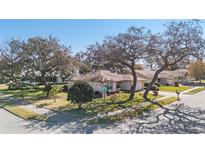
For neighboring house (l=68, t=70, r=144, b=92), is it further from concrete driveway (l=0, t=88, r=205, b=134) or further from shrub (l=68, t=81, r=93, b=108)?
concrete driveway (l=0, t=88, r=205, b=134)

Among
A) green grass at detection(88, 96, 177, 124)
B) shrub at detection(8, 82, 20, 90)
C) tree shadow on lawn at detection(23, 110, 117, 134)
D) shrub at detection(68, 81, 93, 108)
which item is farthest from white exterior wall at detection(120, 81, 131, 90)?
shrub at detection(8, 82, 20, 90)

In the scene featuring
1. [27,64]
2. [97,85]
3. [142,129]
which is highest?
[27,64]

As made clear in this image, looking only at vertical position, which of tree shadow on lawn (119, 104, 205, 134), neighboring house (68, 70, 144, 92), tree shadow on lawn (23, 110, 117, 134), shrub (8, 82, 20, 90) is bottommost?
tree shadow on lawn (119, 104, 205, 134)

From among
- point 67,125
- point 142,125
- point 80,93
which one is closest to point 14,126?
point 67,125

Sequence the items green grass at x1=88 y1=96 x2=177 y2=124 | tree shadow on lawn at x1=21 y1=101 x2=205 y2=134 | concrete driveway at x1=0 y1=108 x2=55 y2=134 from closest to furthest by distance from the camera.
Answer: concrete driveway at x1=0 y1=108 x2=55 y2=134
tree shadow on lawn at x1=21 y1=101 x2=205 y2=134
green grass at x1=88 y1=96 x2=177 y2=124

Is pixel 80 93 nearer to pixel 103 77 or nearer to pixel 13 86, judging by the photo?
pixel 103 77

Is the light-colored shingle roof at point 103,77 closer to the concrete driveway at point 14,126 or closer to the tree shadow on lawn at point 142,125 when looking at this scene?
the tree shadow on lawn at point 142,125

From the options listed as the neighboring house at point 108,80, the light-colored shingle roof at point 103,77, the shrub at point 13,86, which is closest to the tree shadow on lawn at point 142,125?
the neighboring house at point 108,80

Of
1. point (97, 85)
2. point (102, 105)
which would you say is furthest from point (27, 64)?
point (102, 105)

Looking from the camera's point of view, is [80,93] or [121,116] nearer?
[121,116]

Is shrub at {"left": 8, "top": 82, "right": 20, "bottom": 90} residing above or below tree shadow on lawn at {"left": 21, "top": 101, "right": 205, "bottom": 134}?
above

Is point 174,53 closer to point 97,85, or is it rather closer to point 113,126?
point 97,85
